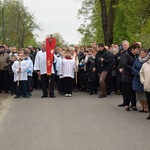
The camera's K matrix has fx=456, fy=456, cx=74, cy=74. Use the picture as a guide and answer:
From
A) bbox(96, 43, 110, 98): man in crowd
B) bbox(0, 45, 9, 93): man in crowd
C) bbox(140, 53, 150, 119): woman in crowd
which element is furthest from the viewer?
bbox(0, 45, 9, 93): man in crowd

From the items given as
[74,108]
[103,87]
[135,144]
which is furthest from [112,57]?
[135,144]

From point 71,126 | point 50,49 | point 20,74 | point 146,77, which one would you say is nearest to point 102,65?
point 50,49

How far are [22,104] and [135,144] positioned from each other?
22.5ft

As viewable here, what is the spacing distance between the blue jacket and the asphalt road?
28.2 inches

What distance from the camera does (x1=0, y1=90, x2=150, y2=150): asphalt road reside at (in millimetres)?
8633

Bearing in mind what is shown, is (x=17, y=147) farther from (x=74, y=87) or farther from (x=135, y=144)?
(x=74, y=87)

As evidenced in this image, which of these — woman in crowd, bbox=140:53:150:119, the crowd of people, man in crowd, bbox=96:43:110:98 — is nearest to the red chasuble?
the crowd of people

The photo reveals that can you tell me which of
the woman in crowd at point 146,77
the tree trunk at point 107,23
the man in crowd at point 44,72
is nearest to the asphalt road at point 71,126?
the woman in crowd at point 146,77

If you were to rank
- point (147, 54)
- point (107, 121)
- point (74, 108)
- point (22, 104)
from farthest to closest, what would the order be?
point (22, 104), point (74, 108), point (147, 54), point (107, 121)

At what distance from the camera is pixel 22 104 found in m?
14.8

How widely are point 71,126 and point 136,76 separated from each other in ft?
10.1

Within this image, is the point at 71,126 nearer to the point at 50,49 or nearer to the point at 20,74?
the point at 20,74

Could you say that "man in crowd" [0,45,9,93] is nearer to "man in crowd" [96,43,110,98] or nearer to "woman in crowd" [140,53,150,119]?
"man in crowd" [96,43,110,98]

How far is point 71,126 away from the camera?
1052 cm
